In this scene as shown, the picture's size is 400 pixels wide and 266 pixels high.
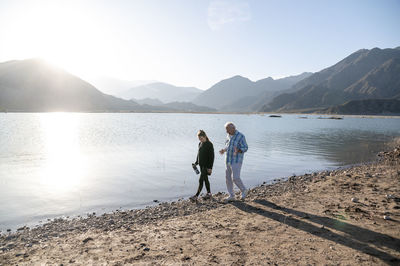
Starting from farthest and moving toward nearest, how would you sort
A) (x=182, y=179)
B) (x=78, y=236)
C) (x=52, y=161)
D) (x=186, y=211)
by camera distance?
1. (x=52, y=161)
2. (x=182, y=179)
3. (x=186, y=211)
4. (x=78, y=236)

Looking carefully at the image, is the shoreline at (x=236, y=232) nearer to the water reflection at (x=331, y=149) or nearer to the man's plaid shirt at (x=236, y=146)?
the man's plaid shirt at (x=236, y=146)

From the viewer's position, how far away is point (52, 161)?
21797 millimetres

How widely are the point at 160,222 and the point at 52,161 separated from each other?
17.3 m

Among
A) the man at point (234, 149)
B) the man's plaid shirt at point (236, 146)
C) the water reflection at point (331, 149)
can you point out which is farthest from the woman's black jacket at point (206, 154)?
the water reflection at point (331, 149)

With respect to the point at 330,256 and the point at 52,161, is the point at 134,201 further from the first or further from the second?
the point at 52,161

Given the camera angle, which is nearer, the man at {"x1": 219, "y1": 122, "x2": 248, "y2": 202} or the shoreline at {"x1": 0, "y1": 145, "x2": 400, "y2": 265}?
the shoreline at {"x1": 0, "y1": 145, "x2": 400, "y2": 265}

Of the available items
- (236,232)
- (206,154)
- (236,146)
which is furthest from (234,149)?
(236,232)

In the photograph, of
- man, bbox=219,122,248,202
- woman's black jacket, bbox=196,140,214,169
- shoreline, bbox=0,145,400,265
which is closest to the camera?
shoreline, bbox=0,145,400,265

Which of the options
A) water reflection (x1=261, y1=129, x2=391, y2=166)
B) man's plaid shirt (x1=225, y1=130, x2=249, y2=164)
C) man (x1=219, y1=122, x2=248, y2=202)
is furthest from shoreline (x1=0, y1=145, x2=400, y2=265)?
water reflection (x1=261, y1=129, x2=391, y2=166)

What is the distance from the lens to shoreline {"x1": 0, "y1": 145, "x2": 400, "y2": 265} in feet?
19.1

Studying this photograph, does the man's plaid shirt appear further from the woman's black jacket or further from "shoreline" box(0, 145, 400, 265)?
"shoreline" box(0, 145, 400, 265)

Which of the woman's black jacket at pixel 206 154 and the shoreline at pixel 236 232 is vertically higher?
the woman's black jacket at pixel 206 154

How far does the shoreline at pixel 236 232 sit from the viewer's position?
5.82 meters

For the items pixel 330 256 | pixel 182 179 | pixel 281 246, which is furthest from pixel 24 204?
pixel 330 256
